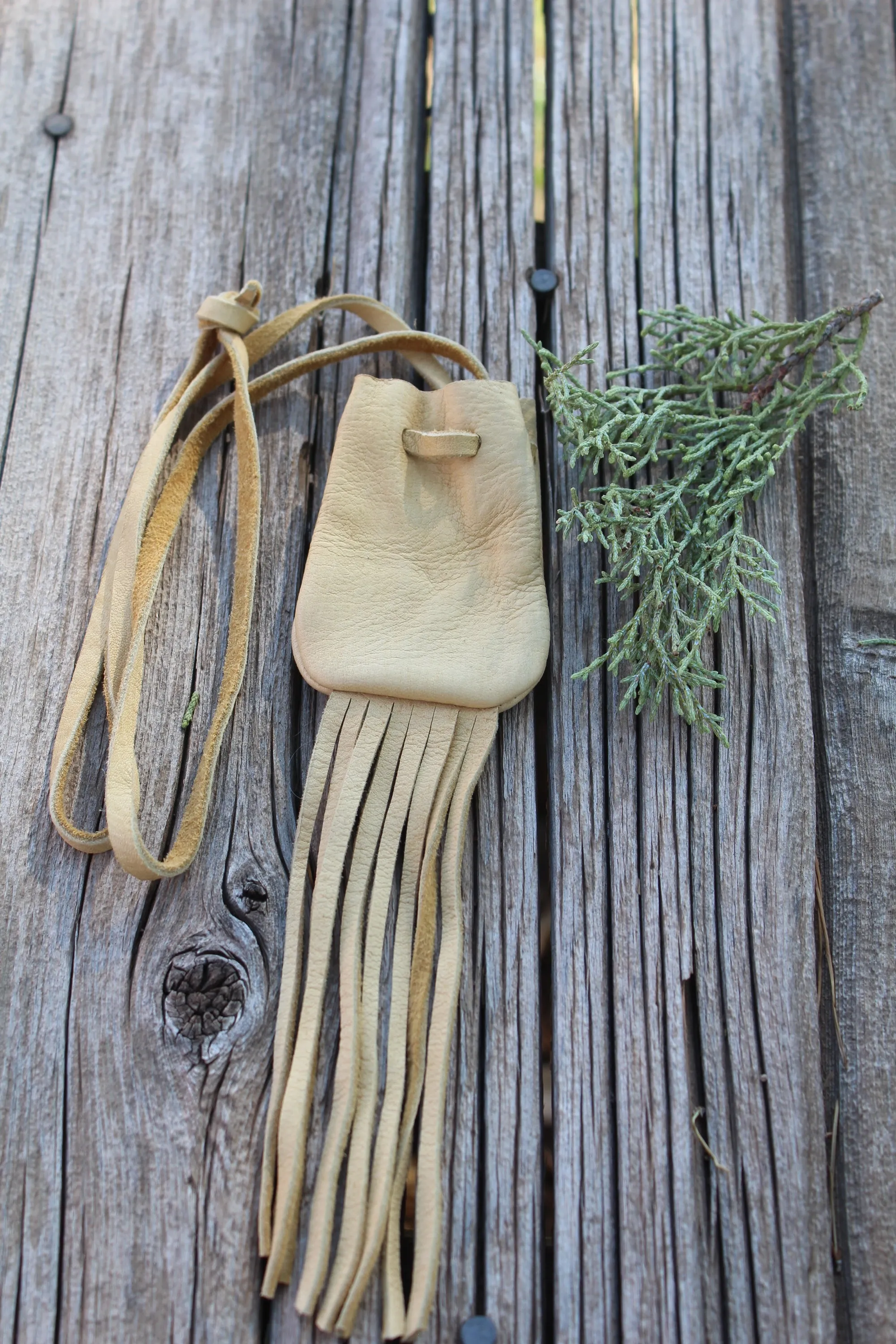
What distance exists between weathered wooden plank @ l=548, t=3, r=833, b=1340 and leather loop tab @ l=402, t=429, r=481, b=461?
0.76 ft

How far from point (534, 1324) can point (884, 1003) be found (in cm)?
79

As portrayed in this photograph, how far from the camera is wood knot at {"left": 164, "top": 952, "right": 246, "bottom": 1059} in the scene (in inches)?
62.5

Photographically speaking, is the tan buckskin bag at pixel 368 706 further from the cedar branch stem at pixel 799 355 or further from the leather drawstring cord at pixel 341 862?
the cedar branch stem at pixel 799 355

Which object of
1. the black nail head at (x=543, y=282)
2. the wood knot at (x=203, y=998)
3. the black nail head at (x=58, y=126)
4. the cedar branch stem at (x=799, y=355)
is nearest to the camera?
the wood knot at (x=203, y=998)

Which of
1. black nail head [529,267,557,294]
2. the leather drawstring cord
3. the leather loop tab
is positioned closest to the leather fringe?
the leather drawstring cord

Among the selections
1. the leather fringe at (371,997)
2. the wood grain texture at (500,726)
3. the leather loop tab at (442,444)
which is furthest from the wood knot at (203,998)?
the leather loop tab at (442,444)

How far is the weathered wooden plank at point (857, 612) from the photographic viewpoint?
1.61m

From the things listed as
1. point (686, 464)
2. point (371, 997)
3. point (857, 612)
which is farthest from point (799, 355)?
point (371, 997)

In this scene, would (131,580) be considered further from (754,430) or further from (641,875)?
(754,430)

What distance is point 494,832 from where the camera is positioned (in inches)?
68.5

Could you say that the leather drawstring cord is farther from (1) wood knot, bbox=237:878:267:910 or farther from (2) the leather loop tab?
(2) the leather loop tab

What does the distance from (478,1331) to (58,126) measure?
2.58m

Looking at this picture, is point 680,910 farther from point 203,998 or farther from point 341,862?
point 203,998

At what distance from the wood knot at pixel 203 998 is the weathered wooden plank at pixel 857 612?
1.03m
